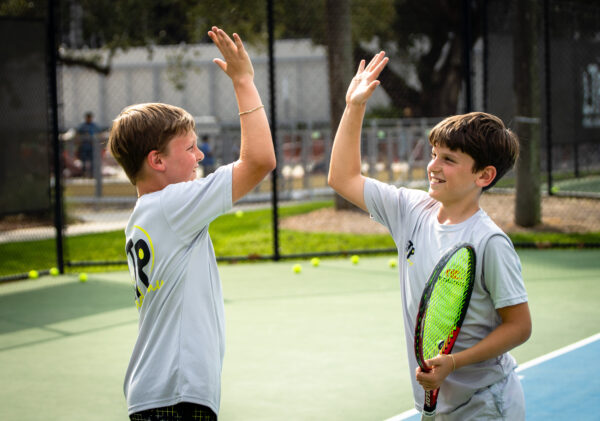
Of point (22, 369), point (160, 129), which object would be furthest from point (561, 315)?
point (160, 129)

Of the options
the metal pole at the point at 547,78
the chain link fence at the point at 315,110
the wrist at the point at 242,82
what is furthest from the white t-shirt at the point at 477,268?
the metal pole at the point at 547,78

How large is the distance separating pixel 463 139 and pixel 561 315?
13.6ft

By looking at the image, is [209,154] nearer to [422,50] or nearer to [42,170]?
[422,50]

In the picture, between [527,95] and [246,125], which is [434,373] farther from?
[527,95]

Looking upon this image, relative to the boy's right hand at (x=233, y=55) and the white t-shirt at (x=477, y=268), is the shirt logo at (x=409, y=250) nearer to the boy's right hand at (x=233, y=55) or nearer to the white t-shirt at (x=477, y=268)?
the white t-shirt at (x=477, y=268)

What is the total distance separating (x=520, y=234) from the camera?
10156 millimetres

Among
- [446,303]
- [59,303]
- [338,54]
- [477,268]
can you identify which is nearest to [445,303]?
[446,303]

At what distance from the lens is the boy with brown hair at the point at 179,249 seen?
235 centimetres

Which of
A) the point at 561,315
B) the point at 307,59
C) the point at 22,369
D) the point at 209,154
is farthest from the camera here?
the point at 307,59

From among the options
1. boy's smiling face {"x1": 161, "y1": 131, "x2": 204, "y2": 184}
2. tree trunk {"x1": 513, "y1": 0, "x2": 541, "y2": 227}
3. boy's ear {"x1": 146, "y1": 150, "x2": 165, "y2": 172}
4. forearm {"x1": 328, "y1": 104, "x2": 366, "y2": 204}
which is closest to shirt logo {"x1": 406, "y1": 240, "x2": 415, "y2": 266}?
forearm {"x1": 328, "y1": 104, "x2": 366, "y2": 204}

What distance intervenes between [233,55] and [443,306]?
38.9 inches

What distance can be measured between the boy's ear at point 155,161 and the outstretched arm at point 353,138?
63 centimetres

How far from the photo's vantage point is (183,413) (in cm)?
235

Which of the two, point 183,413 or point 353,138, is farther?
point 353,138
